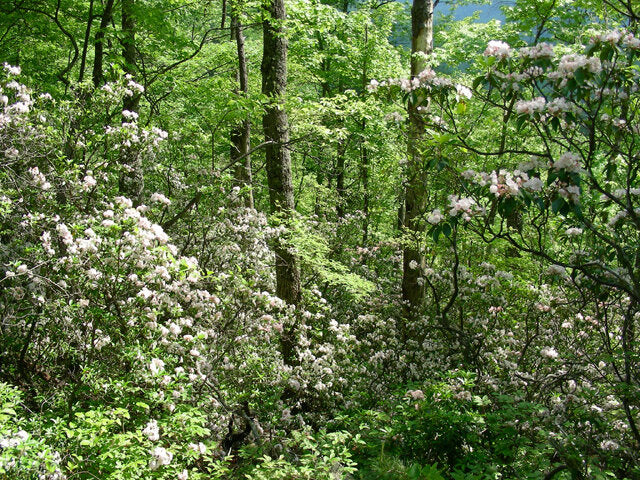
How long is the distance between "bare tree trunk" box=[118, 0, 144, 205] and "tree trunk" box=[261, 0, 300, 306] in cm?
190

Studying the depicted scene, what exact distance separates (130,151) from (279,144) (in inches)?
92.9

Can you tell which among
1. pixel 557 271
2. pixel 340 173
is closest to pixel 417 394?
pixel 557 271

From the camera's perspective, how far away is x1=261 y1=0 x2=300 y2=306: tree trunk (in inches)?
275

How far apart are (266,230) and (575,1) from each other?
989cm

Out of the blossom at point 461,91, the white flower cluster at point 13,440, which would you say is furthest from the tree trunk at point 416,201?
the white flower cluster at point 13,440

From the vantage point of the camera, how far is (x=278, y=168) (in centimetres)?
722

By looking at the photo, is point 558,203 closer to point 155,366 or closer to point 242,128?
point 155,366

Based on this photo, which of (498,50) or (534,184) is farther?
(498,50)

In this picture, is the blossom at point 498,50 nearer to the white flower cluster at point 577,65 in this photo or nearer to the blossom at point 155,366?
the white flower cluster at point 577,65

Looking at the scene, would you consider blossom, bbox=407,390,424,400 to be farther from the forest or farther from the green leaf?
the green leaf

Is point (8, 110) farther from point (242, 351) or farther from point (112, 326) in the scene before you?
point (242, 351)

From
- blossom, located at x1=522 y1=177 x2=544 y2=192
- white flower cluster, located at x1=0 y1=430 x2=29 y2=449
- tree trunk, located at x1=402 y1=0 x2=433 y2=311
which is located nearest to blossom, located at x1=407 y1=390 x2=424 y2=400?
blossom, located at x1=522 y1=177 x2=544 y2=192

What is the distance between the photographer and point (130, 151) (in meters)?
5.27

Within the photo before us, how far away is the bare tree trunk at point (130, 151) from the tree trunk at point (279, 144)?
1.90 m
